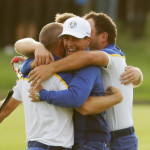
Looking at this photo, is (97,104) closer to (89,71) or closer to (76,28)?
(89,71)

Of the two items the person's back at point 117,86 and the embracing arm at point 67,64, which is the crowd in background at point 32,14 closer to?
the person's back at point 117,86

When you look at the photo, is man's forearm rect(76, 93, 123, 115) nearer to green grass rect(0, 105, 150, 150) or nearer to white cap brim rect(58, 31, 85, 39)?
white cap brim rect(58, 31, 85, 39)

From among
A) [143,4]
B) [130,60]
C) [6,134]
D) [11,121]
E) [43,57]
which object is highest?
[143,4]

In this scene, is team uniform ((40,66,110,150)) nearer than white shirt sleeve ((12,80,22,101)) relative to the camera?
Yes

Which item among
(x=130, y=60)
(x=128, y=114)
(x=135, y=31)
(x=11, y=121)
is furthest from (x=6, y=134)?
(x=135, y=31)

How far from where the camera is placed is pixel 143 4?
34.6 metres

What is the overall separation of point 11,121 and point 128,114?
28.5ft

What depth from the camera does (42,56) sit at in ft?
15.5

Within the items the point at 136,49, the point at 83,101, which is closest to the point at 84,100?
the point at 83,101

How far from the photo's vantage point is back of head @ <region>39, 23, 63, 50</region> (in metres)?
4.70

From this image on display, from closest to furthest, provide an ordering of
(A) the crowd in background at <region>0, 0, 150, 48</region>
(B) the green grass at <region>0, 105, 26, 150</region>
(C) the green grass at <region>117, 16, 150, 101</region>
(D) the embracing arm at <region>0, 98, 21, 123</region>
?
(D) the embracing arm at <region>0, 98, 21, 123</region>
(B) the green grass at <region>0, 105, 26, 150</region>
(C) the green grass at <region>117, 16, 150, 101</region>
(A) the crowd in background at <region>0, 0, 150, 48</region>

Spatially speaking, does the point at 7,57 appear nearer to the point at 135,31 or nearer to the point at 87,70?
the point at 135,31

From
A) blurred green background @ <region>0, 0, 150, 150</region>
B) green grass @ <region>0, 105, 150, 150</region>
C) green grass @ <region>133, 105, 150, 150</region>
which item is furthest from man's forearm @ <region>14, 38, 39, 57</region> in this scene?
blurred green background @ <region>0, 0, 150, 150</region>

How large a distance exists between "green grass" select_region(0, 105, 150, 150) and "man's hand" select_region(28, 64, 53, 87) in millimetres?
5292
